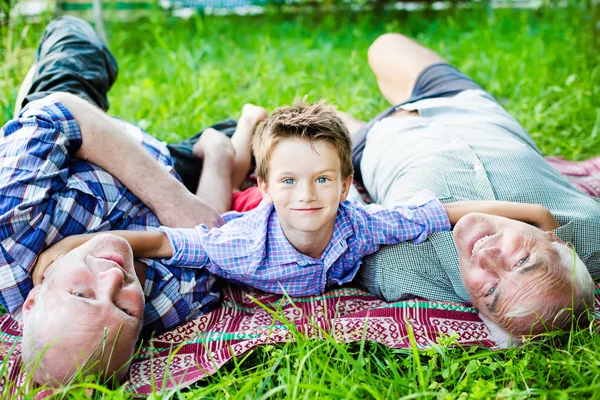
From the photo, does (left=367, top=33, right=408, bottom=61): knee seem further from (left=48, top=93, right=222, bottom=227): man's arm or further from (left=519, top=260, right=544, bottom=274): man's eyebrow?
(left=519, top=260, right=544, bottom=274): man's eyebrow

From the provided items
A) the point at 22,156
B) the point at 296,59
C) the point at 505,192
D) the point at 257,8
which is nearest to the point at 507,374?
the point at 505,192

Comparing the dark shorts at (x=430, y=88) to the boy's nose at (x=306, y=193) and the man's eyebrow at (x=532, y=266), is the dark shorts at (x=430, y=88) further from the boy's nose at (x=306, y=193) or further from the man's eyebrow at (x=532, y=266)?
the man's eyebrow at (x=532, y=266)

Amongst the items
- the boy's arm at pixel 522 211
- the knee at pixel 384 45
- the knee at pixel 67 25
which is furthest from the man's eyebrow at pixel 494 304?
the knee at pixel 67 25

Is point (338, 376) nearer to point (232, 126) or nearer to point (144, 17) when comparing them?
point (232, 126)

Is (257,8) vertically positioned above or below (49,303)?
above

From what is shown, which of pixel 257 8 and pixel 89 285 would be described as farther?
pixel 257 8

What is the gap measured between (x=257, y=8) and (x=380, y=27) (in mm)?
1596

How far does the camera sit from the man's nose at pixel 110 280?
7.21 ft

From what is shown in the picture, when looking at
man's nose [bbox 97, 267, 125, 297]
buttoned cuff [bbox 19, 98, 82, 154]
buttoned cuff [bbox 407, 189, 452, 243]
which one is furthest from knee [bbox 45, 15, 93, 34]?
buttoned cuff [bbox 407, 189, 452, 243]

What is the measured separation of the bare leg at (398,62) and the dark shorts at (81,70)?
114 cm

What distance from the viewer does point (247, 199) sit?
340cm

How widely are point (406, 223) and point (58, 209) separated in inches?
58.5

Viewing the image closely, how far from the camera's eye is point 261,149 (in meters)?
2.65

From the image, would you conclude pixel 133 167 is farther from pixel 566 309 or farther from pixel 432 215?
pixel 566 309
